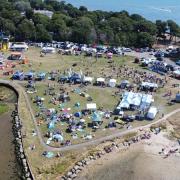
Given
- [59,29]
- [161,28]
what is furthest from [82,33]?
[161,28]

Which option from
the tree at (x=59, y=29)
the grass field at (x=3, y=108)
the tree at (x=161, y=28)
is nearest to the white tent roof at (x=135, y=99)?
the grass field at (x=3, y=108)

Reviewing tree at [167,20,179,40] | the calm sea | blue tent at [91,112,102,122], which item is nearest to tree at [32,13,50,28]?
tree at [167,20,179,40]

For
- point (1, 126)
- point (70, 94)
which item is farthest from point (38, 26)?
point (1, 126)

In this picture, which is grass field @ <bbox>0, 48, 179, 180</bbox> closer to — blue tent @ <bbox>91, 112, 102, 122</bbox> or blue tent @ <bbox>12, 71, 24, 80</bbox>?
blue tent @ <bbox>91, 112, 102, 122</bbox>

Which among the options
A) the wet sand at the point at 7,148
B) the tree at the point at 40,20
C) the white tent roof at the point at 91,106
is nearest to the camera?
the wet sand at the point at 7,148

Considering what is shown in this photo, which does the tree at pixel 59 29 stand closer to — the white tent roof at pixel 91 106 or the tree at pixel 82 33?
the tree at pixel 82 33

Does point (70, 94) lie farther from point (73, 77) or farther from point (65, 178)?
point (65, 178)

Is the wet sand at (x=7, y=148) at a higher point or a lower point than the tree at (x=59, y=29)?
lower
